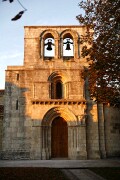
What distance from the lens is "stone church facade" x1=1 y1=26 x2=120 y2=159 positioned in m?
19.9

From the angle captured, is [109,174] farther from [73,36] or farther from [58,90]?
[73,36]

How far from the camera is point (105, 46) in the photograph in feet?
42.5

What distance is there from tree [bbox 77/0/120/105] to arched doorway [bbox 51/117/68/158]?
697 centimetres

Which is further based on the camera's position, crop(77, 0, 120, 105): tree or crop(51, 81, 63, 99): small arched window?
crop(51, 81, 63, 99): small arched window

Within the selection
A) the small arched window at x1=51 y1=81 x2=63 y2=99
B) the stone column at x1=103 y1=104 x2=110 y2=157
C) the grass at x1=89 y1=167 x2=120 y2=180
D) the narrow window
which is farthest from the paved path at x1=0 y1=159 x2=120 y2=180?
the narrow window

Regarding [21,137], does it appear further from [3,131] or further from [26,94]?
[26,94]

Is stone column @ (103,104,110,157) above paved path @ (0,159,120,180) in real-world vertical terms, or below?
above

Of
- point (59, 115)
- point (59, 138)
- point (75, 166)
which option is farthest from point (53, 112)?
point (75, 166)

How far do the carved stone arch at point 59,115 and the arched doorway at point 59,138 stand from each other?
0.44 m

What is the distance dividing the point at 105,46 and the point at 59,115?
8821 mm

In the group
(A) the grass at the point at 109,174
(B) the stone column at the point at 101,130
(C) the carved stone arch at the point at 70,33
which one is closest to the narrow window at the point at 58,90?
(B) the stone column at the point at 101,130

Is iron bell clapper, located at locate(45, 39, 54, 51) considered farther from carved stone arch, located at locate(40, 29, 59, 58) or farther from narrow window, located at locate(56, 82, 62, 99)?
narrow window, located at locate(56, 82, 62, 99)

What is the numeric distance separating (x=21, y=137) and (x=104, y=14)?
1137cm

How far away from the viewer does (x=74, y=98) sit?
803 inches
